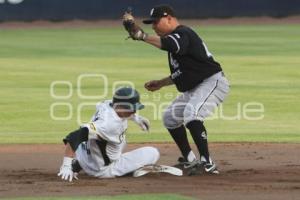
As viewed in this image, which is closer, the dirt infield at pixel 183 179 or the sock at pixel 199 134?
the dirt infield at pixel 183 179

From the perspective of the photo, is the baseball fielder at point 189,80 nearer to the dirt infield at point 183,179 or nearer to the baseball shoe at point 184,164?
the baseball shoe at point 184,164

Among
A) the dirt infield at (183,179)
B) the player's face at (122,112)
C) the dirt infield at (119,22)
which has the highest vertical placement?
the dirt infield at (119,22)

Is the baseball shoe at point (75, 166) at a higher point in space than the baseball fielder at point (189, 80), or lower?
lower

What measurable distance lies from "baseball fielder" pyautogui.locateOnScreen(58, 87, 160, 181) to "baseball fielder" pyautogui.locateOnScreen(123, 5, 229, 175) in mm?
524

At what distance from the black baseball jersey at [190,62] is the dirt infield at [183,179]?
990 mm

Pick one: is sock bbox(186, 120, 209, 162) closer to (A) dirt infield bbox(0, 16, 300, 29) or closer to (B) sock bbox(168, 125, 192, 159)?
(B) sock bbox(168, 125, 192, 159)

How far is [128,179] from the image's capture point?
8.58 metres

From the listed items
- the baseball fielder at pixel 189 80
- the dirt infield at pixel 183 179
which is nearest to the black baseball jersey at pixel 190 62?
the baseball fielder at pixel 189 80

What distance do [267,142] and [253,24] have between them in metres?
24.7

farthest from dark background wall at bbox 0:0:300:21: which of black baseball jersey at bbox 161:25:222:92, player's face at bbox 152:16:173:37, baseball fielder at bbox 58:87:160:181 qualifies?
baseball fielder at bbox 58:87:160:181

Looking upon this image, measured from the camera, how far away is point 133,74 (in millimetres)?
20625

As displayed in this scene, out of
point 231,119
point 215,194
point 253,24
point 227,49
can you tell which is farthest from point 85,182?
point 253,24

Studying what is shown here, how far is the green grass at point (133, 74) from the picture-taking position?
13586 mm

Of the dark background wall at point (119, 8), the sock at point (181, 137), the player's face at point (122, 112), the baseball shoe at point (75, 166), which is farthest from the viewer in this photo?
the dark background wall at point (119, 8)
